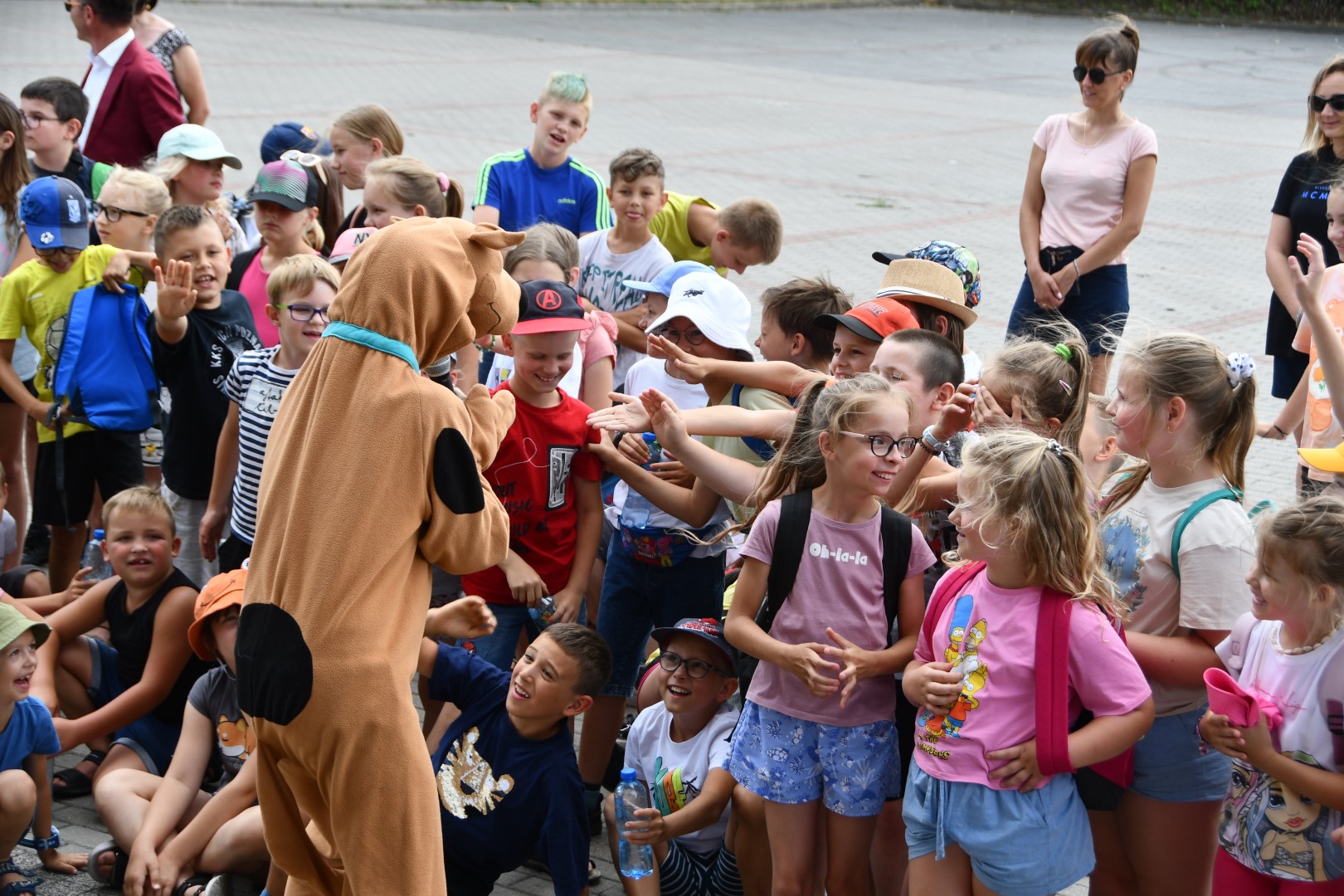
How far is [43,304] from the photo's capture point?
5.74 metres

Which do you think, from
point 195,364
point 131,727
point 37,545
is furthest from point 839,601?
point 37,545

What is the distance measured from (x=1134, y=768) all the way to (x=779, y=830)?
92cm

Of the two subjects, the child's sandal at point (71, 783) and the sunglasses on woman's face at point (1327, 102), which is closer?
the child's sandal at point (71, 783)

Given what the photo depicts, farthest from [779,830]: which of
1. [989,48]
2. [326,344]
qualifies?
[989,48]

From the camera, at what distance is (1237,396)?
136 inches

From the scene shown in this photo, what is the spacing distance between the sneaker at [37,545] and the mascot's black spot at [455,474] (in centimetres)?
383

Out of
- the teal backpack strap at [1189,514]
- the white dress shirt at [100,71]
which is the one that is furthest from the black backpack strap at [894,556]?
the white dress shirt at [100,71]

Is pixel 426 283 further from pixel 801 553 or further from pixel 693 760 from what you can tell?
pixel 693 760

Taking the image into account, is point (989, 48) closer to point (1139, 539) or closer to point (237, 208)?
point (237, 208)

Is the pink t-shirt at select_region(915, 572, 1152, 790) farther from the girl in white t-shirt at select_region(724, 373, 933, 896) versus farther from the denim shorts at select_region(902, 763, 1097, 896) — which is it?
the girl in white t-shirt at select_region(724, 373, 933, 896)

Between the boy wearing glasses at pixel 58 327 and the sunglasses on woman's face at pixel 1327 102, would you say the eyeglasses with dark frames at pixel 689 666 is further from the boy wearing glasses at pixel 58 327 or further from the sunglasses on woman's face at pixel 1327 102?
the sunglasses on woman's face at pixel 1327 102

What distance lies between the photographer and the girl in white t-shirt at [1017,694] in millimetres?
3143

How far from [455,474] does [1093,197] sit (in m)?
4.70

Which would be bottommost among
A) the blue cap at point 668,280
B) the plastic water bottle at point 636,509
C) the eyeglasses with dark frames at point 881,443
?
the plastic water bottle at point 636,509
